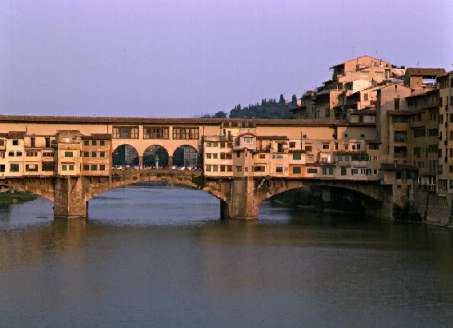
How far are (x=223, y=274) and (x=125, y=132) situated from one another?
2771 centimetres

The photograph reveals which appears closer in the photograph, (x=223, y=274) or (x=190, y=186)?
(x=223, y=274)

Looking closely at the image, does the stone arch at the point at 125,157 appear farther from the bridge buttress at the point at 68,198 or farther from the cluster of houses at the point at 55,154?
the bridge buttress at the point at 68,198

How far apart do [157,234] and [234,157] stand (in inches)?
451

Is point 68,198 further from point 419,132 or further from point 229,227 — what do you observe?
point 419,132

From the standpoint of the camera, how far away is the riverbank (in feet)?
281

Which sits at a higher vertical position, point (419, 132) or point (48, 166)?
point (419, 132)

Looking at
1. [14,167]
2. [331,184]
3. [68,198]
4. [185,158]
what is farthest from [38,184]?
[185,158]

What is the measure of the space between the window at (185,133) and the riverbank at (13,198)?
25.3m

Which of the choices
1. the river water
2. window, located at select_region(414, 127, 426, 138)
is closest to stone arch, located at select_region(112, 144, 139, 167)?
window, located at select_region(414, 127, 426, 138)

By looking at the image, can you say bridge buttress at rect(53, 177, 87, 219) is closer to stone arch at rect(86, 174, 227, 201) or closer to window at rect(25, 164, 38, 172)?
stone arch at rect(86, 174, 227, 201)

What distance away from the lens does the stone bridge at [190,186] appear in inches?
2448

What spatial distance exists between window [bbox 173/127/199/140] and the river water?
24.5 ft

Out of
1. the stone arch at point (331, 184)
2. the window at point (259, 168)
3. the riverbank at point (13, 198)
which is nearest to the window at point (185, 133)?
the window at point (259, 168)

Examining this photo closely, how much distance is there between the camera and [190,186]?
63.4 metres
